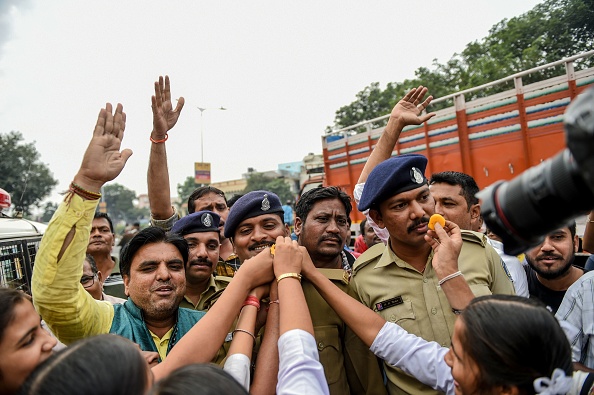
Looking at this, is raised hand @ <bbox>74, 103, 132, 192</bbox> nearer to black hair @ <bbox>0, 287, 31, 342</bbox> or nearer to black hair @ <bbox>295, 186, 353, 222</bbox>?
black hair @ <bbox>0, 287, 31, 342</bbox>

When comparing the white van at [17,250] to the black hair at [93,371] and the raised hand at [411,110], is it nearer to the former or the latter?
the black hair at [93,371]

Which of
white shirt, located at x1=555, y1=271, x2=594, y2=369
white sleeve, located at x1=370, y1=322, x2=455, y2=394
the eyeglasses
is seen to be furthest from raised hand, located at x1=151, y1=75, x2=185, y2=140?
white shirt, located at x1=555, y1=271, x2=594, y2=369

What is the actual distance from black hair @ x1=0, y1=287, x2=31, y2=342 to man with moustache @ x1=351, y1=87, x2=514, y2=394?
1496 millimetres

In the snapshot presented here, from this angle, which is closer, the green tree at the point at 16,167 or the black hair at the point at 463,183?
the black hair at the point at 463,183

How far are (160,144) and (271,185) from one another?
169ft

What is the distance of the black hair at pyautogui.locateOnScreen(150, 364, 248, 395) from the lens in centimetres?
107

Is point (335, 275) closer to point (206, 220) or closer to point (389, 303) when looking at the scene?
point (389, 303)

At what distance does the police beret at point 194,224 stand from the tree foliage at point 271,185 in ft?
157

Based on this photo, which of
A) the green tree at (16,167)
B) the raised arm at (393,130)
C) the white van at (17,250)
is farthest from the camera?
the green tree at (16,167)

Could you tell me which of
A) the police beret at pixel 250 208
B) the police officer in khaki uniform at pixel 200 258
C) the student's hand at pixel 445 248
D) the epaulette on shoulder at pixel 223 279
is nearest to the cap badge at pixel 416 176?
the student's hand at pixel 445 248

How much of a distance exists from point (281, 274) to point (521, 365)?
971 mm

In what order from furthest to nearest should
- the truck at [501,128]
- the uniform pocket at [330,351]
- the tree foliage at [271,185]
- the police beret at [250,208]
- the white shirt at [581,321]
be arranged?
the tree foliage at [271,185], the truck at [501,128], the police beret at [250,208], the white shirt at [581,321], the uniform pocket at [330,351]

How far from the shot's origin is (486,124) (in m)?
5.72

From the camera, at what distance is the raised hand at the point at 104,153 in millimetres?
1744
